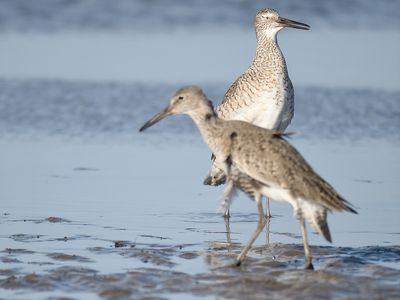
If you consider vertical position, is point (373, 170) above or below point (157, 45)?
below

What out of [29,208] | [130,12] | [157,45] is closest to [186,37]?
[157,45]

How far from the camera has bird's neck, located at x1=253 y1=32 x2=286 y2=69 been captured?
10539mm

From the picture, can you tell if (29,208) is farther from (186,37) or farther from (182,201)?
(186,37)

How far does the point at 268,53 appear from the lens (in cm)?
1073

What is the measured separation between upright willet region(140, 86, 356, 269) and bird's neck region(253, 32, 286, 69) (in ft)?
8.53

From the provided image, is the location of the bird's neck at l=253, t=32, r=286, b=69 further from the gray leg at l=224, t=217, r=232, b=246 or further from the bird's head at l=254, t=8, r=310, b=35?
the gray leg at l=224, t=217, r=232, b=246

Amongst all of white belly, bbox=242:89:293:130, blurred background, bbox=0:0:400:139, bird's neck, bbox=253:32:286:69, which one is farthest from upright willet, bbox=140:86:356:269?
blurred background, bbox=0:0:400:139

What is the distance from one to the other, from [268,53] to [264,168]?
3.35m

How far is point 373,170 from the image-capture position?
11102 millimetres

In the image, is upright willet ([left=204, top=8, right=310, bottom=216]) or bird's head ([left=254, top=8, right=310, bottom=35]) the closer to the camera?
upright willet ([left=204, top=8, right=310, bottom=216])

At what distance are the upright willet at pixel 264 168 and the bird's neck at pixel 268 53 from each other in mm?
2600

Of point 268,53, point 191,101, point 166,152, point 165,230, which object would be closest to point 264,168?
point 191,101

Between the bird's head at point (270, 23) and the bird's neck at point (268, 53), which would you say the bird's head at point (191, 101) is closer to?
the bird's neck at point (268, 53)

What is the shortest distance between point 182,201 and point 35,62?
24.0 feet
